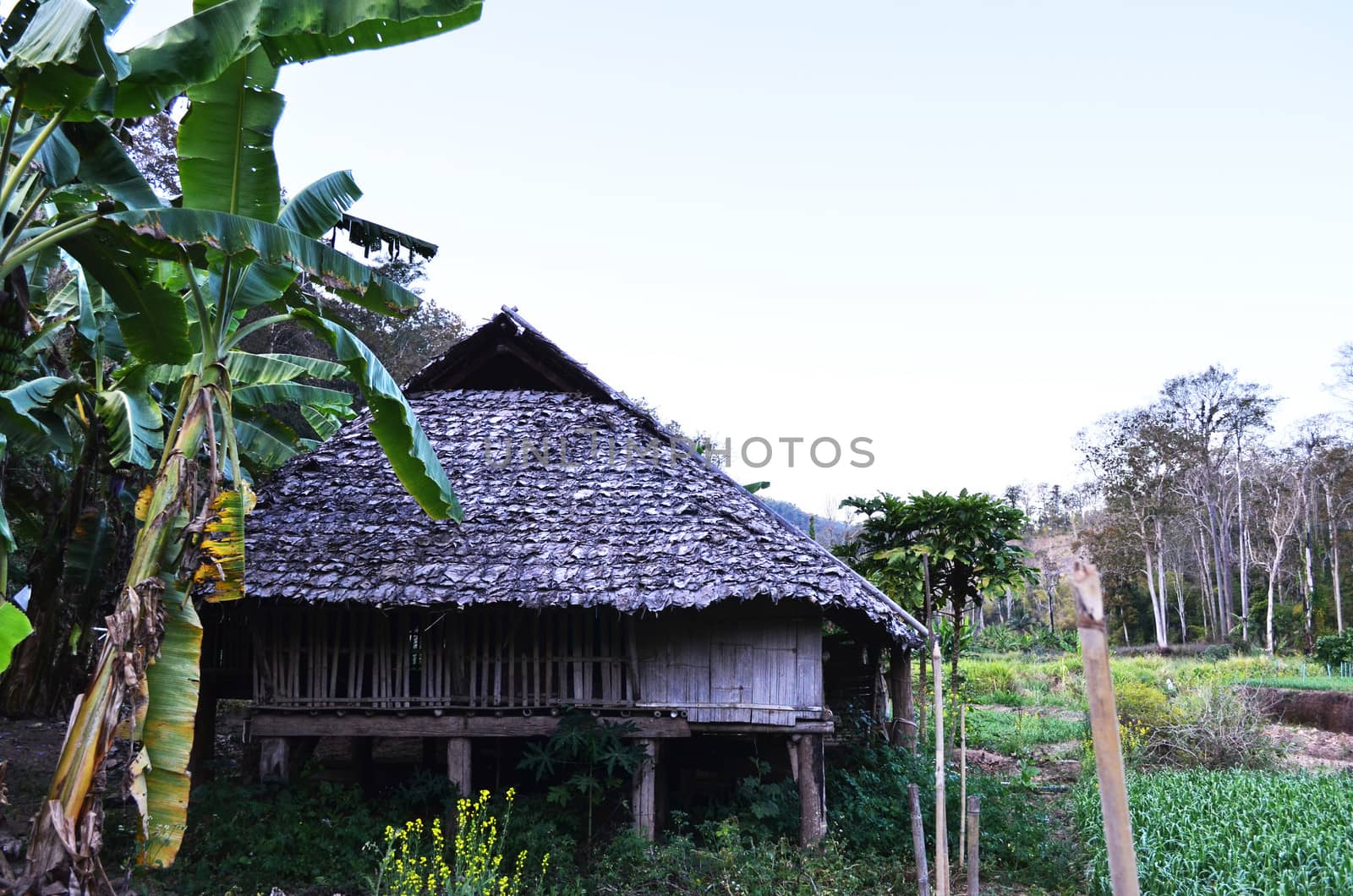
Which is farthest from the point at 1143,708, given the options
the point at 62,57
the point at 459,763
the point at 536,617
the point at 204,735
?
the point at 62,57

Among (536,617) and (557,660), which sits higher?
(536,617)

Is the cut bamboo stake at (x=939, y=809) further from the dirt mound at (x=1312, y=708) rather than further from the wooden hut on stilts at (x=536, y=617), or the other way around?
the dirt mound at (x=1312, y=708)

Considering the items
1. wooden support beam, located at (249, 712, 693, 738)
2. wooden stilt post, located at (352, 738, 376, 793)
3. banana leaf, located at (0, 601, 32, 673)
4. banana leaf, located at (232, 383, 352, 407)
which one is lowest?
wooden stilt post, located at (352, 738, 376, 793)

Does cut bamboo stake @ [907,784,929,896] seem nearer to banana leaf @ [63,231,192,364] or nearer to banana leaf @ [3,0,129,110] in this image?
banana leaf @ [63,231,192,364]

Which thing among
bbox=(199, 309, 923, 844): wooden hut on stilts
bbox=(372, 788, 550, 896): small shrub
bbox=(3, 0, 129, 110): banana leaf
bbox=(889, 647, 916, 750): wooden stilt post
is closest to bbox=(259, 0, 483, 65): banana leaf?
bbox=(3, 0, 129, 110): banana leaf

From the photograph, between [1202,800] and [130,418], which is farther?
[1202,800]

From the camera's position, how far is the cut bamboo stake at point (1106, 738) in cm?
164

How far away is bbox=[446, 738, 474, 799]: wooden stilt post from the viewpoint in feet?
26.0

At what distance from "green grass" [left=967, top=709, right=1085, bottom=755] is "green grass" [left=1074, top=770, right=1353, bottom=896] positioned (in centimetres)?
369

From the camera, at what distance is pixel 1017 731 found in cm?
1358

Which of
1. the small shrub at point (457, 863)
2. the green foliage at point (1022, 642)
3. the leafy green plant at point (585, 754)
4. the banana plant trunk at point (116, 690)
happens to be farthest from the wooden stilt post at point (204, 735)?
the green foliage at point (1022, 642)

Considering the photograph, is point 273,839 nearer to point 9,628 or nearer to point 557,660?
point 557,660

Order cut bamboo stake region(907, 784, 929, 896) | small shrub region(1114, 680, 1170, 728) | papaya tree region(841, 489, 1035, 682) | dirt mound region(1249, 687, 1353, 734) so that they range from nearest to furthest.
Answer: cut bamboo stake region(907, 784, 929, 896), papaya tree region(841, 489, 1035, 682), small shrub region(1114, 680, 1170, 728), dirt mound region(1249, 687, 1353, 734)

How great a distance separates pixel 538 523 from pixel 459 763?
7.55 feet
